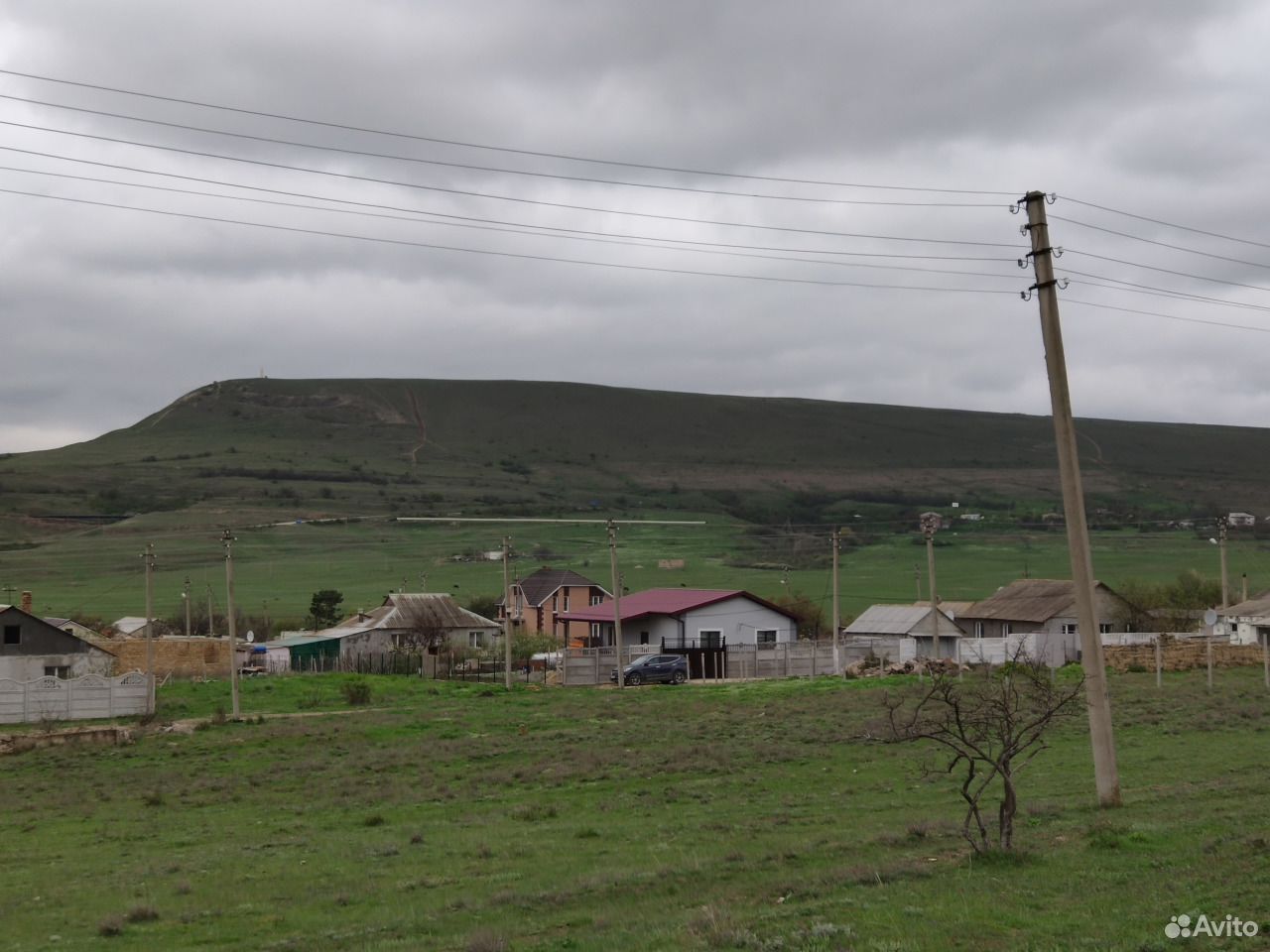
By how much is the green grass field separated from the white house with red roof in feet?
115

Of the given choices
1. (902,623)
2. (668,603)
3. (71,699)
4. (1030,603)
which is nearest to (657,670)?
(668,603)

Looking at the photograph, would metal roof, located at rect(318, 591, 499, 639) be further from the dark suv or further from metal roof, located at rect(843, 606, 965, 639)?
the dark suv

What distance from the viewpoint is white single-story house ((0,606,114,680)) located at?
194 ft

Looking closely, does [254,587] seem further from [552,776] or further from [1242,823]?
[1242,823]

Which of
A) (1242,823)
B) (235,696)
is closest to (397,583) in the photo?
(235,696)

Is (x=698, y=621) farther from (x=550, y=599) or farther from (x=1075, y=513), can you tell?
(x=1075, y=513)

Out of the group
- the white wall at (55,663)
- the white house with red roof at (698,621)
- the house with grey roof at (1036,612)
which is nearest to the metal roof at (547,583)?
the white house with red roof at (698,621)

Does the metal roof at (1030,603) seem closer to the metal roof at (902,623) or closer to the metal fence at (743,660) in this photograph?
the metal roof at (902,623)

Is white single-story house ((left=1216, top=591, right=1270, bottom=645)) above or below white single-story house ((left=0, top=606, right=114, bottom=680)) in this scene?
below

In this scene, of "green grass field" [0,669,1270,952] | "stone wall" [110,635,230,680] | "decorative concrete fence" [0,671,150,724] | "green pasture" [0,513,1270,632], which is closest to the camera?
"green grass field" [0,669,1270,952]

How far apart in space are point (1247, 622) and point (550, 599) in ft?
174

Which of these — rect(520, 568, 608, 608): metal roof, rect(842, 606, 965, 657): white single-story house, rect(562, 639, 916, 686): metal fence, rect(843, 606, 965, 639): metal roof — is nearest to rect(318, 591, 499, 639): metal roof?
rect(520, 568, 608, 608): metal roof

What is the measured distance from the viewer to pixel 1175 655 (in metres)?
56.8

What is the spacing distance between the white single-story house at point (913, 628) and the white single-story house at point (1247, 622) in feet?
51.0
